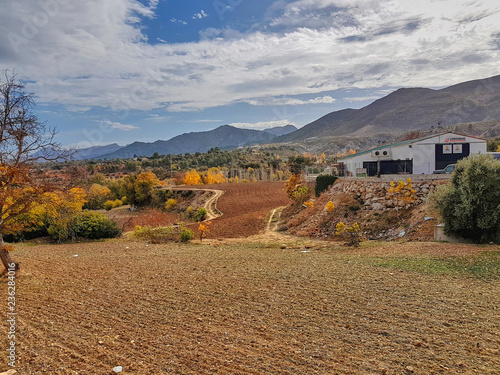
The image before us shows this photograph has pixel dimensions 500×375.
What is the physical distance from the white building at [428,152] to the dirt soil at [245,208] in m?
11.9

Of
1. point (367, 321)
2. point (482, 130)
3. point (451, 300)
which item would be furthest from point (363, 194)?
point (482, 130)

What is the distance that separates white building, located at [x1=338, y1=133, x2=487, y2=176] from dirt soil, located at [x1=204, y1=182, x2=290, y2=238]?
468 inches

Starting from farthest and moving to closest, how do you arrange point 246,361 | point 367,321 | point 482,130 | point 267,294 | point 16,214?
point 482,130
point 16,214
point 267,294
point 367,321
point 246,361

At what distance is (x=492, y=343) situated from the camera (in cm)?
524

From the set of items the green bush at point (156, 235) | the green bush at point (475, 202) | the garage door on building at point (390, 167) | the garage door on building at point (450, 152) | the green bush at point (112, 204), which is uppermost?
the garage door on building at point (450, 152)

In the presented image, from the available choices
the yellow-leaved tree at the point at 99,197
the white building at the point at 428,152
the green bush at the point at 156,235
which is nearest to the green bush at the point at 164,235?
the green bush at the point at 156,235

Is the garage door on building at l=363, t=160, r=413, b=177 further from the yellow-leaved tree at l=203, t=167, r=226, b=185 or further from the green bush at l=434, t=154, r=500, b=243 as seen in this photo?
the yellow-leaved tree at l=203, t=167, r=226, b=185

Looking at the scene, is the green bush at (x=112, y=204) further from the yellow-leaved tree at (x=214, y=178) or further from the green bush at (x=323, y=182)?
the green bush at (x=323, y=182)

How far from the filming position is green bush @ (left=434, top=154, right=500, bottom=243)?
43.7 feet

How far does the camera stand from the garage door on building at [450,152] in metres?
26.2

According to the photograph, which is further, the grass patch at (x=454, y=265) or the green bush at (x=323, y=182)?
the green bush at (x=323, y=182)

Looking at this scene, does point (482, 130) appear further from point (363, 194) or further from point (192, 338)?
point (192, 338)

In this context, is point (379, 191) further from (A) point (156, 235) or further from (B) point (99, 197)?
(B) point (99, 197)

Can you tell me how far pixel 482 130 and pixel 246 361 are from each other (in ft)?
399
